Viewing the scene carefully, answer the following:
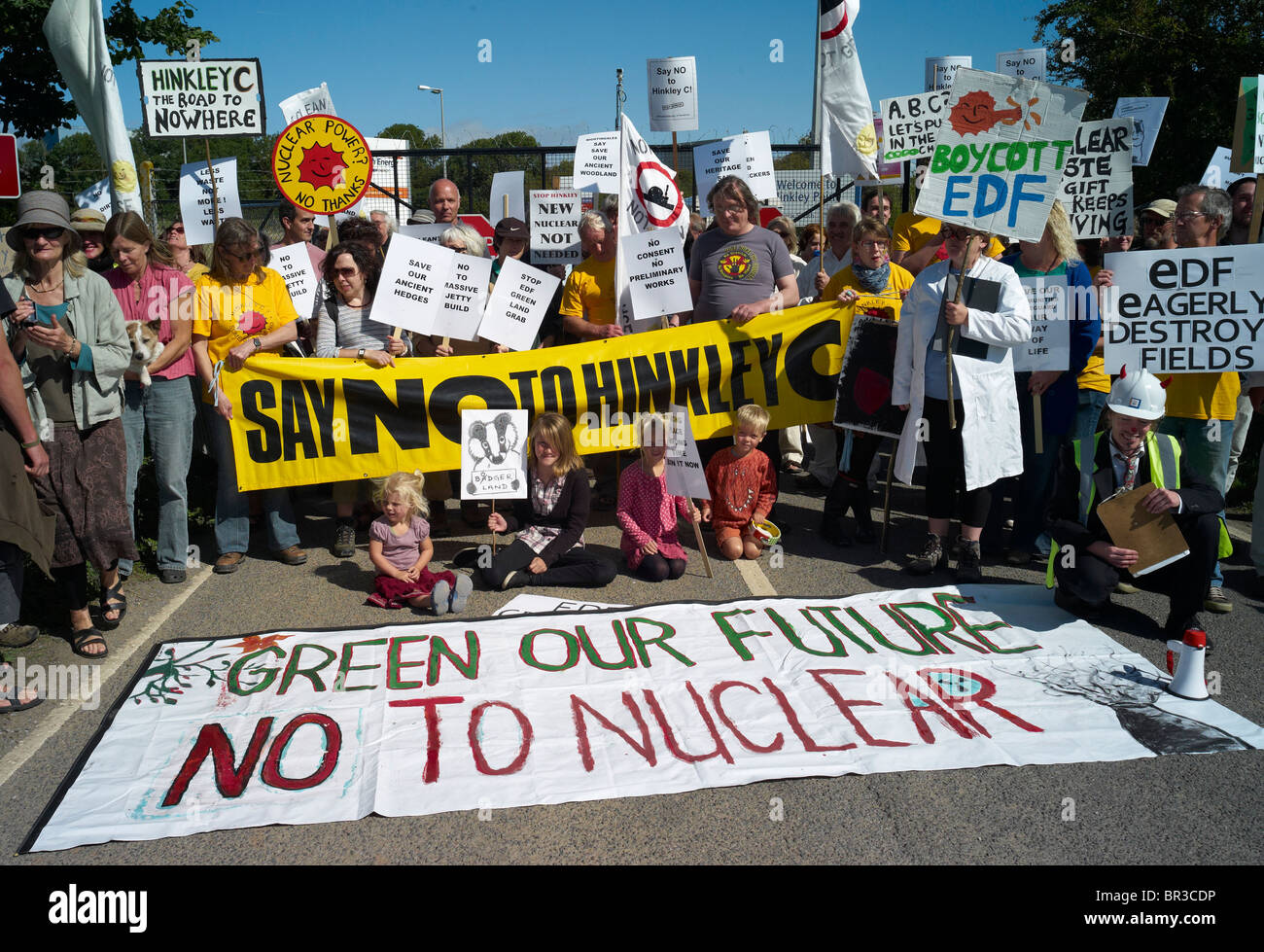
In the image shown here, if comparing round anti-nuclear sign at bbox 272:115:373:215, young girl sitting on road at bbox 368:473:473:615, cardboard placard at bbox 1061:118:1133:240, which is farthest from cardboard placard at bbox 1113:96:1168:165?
young girl sitting on road at bbox 368:473:473:615

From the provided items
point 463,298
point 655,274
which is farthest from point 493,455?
point 655,274

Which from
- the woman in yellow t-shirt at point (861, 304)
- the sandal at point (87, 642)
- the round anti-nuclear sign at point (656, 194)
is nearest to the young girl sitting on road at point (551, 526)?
the woman in yellow t-shirt at point (861, 304)

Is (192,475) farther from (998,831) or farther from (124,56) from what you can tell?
(124,56)

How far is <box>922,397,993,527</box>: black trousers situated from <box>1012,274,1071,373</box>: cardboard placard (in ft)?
2.14

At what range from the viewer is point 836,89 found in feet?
26.9

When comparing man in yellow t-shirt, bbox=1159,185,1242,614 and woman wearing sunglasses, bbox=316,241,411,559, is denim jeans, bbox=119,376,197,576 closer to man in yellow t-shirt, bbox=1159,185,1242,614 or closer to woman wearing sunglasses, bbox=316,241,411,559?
woman wearing sunglasses, bbox=316,241,411,559

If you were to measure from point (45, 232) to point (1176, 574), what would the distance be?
18.8 feet

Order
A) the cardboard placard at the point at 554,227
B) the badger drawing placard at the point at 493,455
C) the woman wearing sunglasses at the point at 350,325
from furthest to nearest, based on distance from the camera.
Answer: the cardboard placard at the point at 554,227 < the woman wearing sunglasses at the point at 350,325 < the badger drawing placard at the point at 493,455

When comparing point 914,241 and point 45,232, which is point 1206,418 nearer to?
point 914,241

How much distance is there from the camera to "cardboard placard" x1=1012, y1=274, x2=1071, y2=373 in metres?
6.06

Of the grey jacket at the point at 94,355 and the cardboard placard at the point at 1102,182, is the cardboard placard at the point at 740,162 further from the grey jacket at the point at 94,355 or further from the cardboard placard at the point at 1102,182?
the grey jacket at the point at 94,355

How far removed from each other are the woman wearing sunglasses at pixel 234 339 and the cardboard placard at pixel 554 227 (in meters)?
3.70

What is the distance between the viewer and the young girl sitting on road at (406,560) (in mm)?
5523
